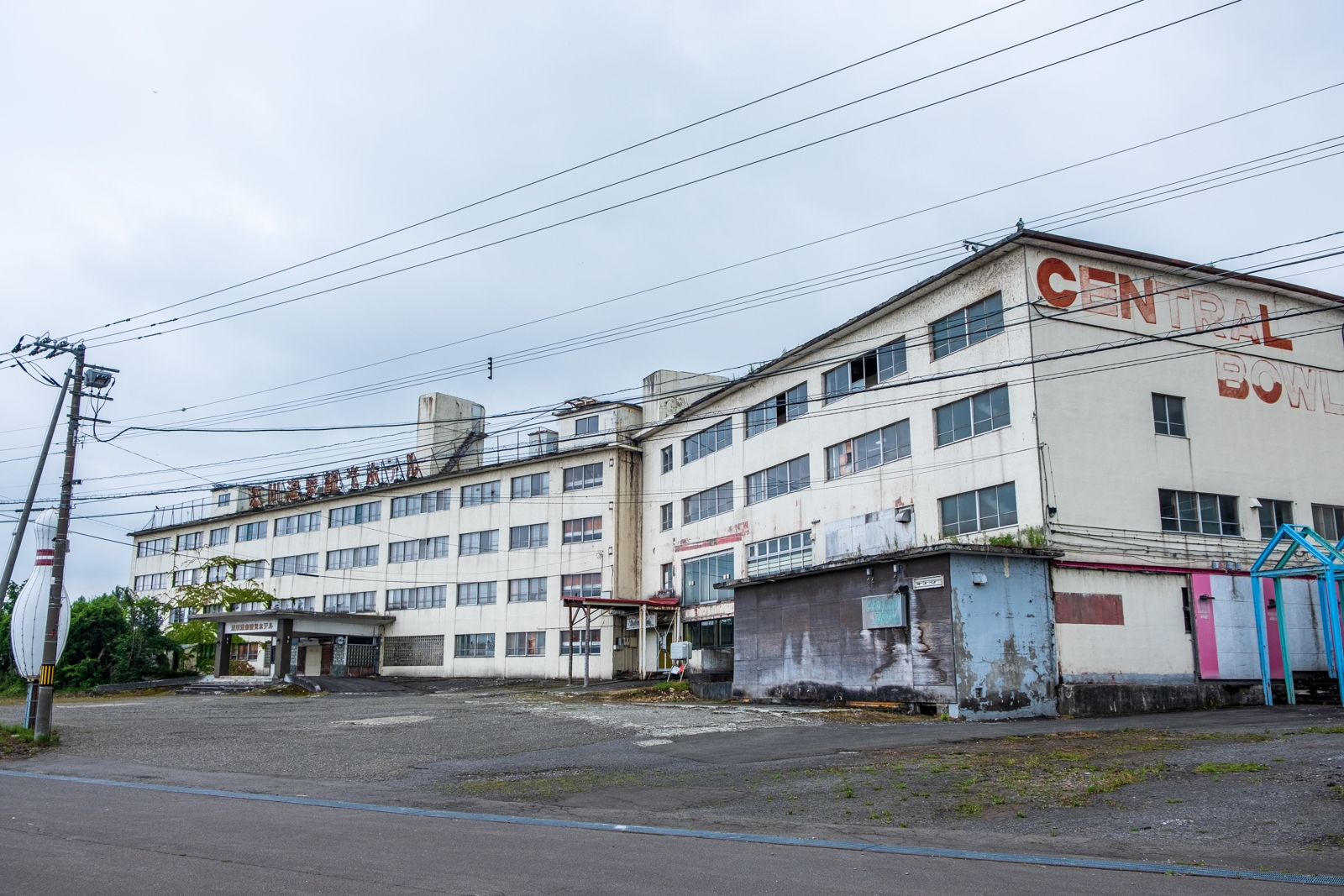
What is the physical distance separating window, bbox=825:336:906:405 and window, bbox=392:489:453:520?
90.6 ft

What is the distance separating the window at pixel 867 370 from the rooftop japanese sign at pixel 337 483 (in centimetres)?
2754

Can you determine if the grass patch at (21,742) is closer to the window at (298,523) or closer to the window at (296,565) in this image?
the window at (296,565)

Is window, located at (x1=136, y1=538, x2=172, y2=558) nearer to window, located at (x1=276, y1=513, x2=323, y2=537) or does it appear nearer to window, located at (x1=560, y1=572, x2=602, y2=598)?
window, located at (x1=276, y1=513, x2=323, y2=537)

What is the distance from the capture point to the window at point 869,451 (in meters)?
30.6

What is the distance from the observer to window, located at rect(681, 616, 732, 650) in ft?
130

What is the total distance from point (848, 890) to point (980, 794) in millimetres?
4749

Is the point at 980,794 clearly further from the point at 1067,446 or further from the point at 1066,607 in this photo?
the point at 1067,446

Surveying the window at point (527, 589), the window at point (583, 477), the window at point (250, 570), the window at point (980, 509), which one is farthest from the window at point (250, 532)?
the window at point (980, 509)

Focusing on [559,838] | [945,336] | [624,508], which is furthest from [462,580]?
[559,838]

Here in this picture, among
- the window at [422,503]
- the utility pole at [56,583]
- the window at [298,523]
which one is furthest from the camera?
the window at [298,523]

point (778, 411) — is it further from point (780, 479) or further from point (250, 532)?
point (250, 532)

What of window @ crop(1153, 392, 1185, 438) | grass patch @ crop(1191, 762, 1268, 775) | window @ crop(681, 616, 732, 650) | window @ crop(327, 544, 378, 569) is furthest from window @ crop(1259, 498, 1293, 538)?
window @ crop(327, 544, 378, 569)

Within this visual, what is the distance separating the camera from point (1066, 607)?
79.0 ft

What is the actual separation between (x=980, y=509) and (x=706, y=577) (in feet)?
55.2
